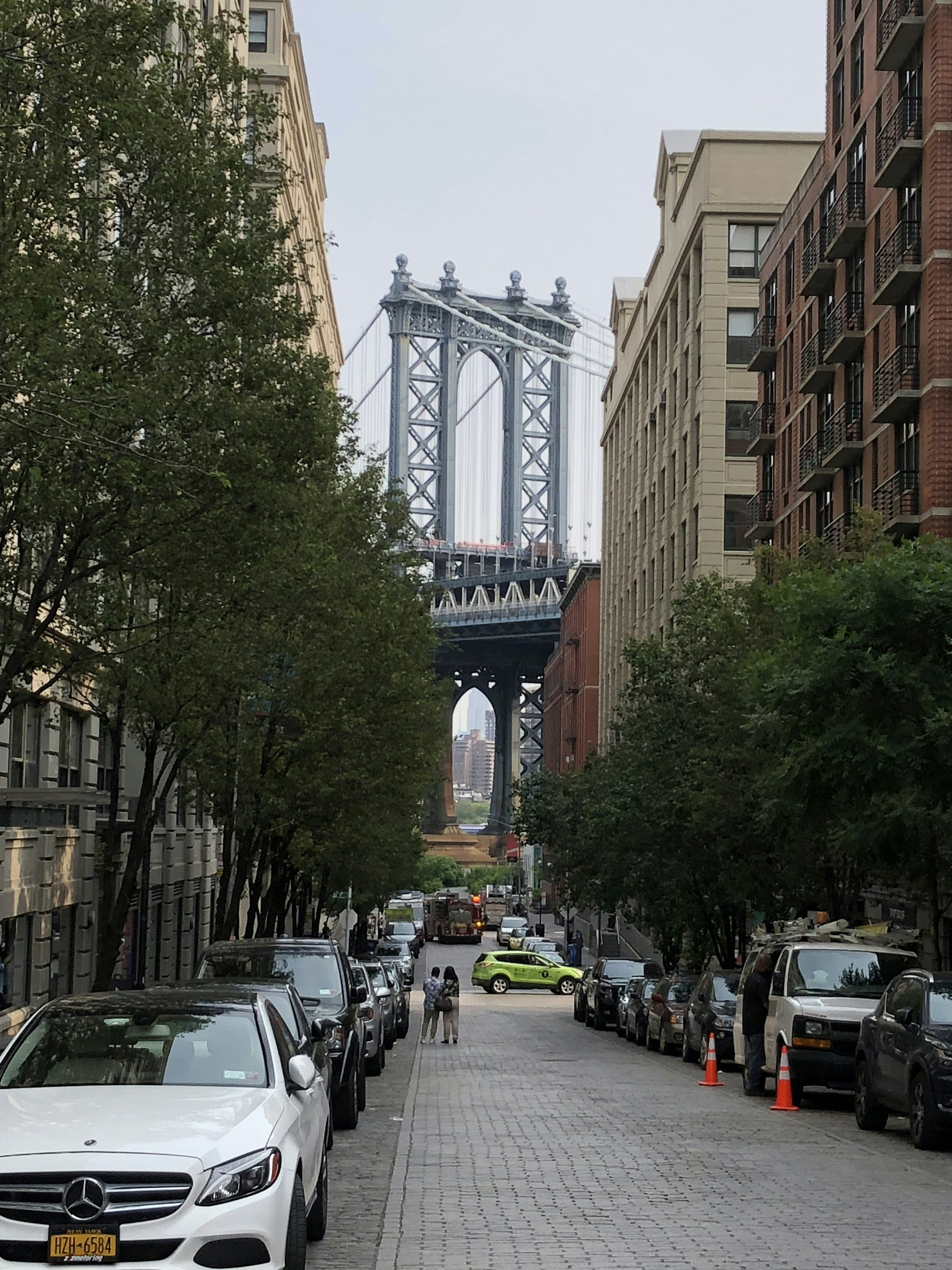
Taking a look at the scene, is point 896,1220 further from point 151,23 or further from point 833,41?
point 833,41

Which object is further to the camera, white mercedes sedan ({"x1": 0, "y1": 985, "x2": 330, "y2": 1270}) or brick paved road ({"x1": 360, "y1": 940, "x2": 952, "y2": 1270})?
brick paved road ({"x1": 360, "y1": 940, "x2": 952, "y2": 1270})

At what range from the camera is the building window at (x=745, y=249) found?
2657 inches

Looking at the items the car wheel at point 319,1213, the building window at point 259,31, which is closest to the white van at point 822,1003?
the car wheel at point 319,1213

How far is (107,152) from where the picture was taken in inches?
674

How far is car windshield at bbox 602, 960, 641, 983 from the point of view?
45.6 m

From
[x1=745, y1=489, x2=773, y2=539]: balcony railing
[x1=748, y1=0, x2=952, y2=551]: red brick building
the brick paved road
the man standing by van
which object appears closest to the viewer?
the brick paved road

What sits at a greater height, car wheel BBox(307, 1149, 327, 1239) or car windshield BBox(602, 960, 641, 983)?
car wheel BBox(307, 1149, 327, 1239)

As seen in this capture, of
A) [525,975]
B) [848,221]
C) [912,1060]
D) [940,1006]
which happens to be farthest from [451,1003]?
[525,975]

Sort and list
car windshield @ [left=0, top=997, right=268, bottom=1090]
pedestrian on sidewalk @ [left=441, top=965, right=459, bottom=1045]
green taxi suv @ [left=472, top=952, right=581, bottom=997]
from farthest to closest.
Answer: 1. green taxi suv @ [left=472, top=952, right=581, bottom=997]
2. pedestrian on sidewalk @ [left=441, top=965, right=459, bottom=1045]
3. car windshield @ [left=0, top=997, right=268, bottom=1090]

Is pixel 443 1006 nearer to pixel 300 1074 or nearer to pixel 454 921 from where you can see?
pixel 300 1074

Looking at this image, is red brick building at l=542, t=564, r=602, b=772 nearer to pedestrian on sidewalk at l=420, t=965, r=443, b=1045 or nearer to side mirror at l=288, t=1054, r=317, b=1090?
pedestrian on sidewalk at l=420, t=965, r=443, b=1045

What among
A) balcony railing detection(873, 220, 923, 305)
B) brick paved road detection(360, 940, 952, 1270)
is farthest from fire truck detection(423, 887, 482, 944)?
brick paved road detection(360, 940, 952, 1270)

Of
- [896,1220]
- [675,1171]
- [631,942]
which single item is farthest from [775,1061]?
[631,942]

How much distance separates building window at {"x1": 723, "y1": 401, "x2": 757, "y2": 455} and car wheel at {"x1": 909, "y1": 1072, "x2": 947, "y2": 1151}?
50.4 metres
